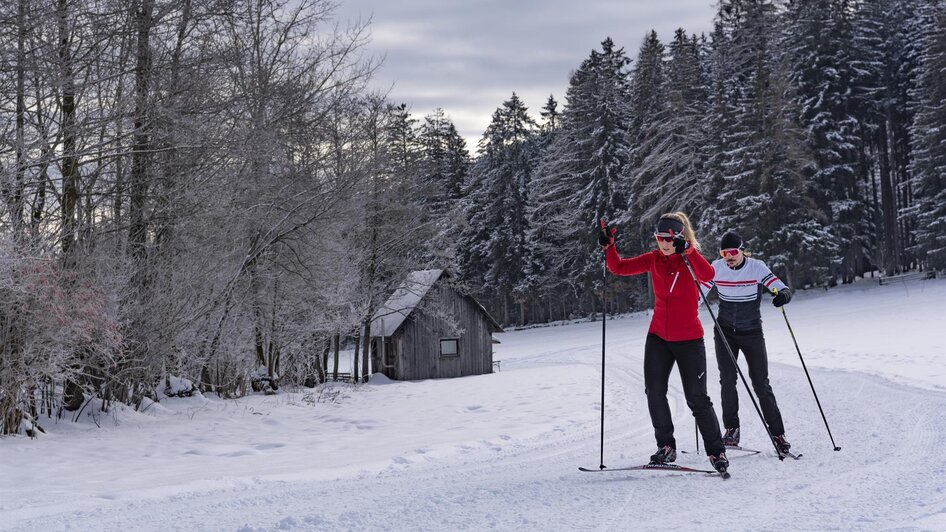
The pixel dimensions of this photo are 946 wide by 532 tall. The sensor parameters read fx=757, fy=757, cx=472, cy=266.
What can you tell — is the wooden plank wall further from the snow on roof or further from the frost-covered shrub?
the frost-covered shrub

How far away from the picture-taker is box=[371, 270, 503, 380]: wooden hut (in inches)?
1222

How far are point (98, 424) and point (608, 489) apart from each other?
293 inches

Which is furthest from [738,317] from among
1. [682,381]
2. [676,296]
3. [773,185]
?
[773,185]

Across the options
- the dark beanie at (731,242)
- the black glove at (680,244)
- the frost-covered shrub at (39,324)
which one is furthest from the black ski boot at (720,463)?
the frost-covered shrub at (39,324)

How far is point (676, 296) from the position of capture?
6332 millimetres

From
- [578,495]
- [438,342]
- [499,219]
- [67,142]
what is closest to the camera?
[578,495]

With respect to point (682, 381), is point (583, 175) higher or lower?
higher

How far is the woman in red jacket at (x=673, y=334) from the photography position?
6273mm

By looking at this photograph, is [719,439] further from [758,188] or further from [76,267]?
[758,188]

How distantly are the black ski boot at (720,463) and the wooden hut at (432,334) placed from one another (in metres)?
24.1

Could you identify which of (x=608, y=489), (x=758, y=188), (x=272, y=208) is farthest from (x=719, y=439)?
(x=758, y=188)

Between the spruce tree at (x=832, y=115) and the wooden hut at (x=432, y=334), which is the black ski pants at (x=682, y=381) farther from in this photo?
the spruce tree at (x=832, y=115)

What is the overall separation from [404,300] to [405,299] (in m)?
0.07

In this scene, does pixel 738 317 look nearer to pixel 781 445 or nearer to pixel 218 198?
pixel 781 445
